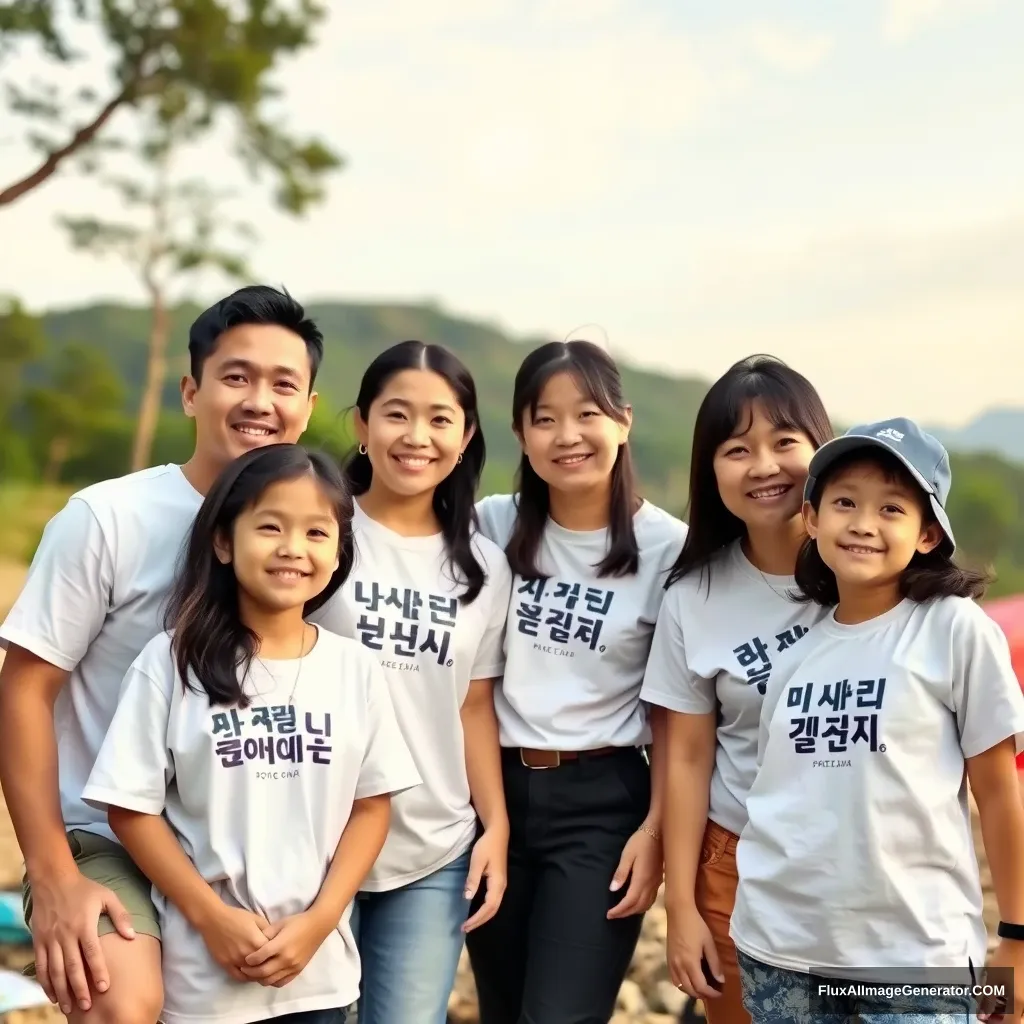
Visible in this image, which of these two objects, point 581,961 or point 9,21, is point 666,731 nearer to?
point 581,961

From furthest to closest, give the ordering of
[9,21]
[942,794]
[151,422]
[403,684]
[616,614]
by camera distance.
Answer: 1. [151,422]
2. [9,21]
3. [616,614]
4. [403,684]
5. [942,794]

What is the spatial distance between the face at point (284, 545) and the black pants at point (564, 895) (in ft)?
2.37

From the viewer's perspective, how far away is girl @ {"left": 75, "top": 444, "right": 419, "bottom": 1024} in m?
2.10

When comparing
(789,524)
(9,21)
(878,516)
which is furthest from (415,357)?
(9,21)

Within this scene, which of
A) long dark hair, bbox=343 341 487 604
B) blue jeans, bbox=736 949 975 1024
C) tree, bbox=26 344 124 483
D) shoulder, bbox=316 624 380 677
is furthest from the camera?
tree, bbox=26 344 124 483

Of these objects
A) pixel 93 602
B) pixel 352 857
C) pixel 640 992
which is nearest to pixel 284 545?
pixel 93 602

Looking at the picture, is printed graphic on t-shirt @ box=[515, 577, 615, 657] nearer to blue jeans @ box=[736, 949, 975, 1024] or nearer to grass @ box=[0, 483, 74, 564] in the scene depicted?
blue jeans @ box=[736, 949, 975, 1024]

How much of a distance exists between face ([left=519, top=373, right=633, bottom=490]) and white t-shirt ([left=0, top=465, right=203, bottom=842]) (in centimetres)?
79

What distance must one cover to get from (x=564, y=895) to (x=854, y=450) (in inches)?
44.4

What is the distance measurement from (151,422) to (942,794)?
13942mm

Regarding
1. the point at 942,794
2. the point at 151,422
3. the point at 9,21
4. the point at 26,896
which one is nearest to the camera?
the point at 942,794

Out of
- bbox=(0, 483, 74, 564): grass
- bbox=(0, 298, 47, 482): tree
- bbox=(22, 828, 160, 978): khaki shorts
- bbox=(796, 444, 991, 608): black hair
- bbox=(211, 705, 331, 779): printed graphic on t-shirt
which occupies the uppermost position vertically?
bbox=(0, 298, 47, 482): tree

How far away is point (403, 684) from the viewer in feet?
8.25

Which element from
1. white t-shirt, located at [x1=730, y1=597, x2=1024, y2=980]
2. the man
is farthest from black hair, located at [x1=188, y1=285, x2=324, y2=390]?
white t-shirt, located at [x1=730, y1=597, x2=1024, y2=980]
